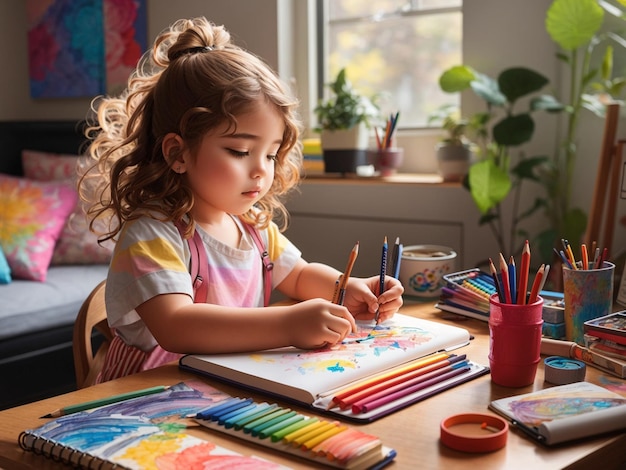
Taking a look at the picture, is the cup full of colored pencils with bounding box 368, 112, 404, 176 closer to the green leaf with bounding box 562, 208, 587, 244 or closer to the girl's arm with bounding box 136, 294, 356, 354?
the green leaf with bounding box 562, 208, 587, 244

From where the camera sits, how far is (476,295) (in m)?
A: 1.35

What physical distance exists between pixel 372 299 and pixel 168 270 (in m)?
0.34

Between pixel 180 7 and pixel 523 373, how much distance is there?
7.86ft

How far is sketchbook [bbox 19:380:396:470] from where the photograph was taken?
767 millimetres

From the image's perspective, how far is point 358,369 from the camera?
1000 millimetres

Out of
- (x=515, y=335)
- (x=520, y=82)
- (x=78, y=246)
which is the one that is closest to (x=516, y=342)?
(x=515, y=335)

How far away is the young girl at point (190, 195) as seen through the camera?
1.18 metres

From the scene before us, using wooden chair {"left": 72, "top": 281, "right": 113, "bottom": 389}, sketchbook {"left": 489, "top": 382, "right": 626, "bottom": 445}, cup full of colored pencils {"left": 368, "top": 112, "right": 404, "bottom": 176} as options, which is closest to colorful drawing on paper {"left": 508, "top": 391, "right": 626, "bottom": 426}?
sketchbook {"left": 489, "top": 382, "right": 626, "bottom": 445}

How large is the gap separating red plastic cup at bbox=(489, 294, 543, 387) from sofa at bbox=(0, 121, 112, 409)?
1.78 meters

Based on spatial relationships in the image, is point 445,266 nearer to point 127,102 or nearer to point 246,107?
point 246,107

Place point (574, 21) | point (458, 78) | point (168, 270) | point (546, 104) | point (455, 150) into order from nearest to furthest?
1. point (168, 270)
2. point (574, 21)
3. point (546, 104)
4. point (458, 78)
5. point (455, 150)

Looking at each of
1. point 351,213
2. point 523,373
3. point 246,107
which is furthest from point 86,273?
point 523,373

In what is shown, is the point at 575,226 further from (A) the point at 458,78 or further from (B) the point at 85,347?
(B) the point at 85,347

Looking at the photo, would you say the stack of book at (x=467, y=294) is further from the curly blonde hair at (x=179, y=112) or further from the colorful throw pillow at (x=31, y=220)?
the colorful throw pillow at (x=31, y=220)
